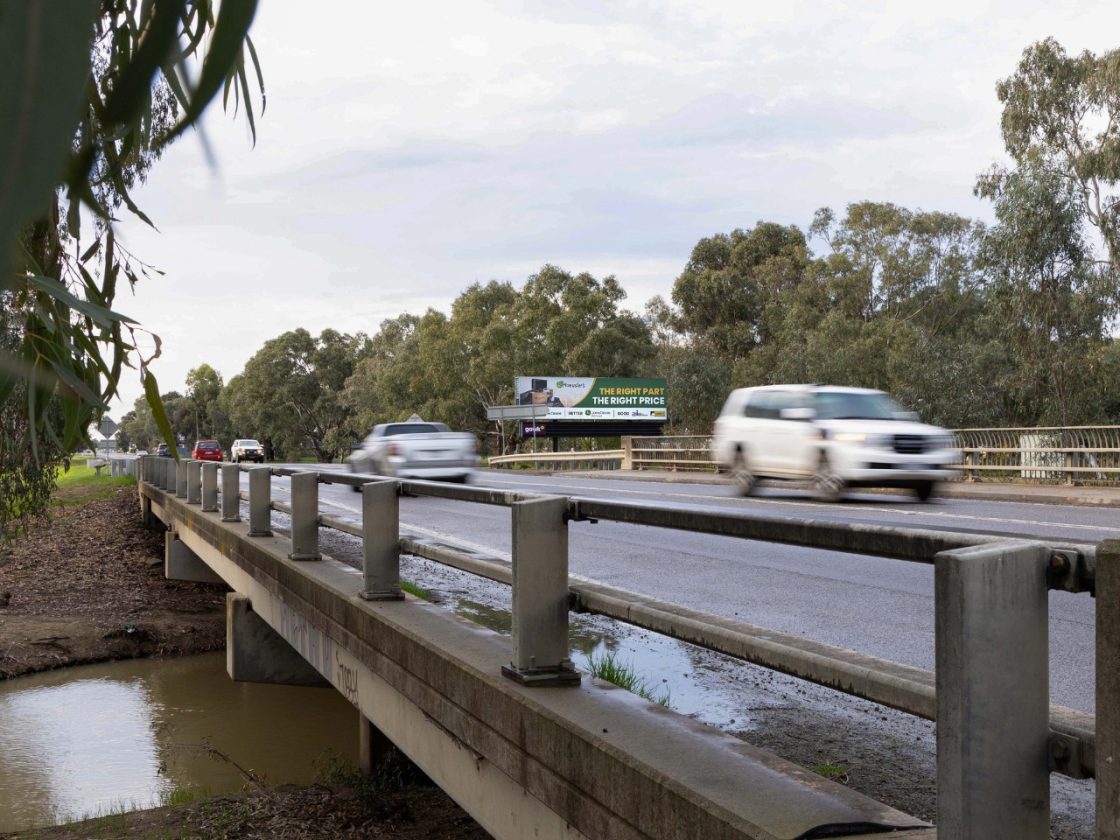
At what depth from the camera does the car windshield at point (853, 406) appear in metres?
17.4

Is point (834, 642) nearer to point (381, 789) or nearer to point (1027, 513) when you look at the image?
point (381, 789)

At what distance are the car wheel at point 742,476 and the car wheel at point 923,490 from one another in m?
2.52

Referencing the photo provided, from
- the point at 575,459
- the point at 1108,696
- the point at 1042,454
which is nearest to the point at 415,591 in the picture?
the point at 1108,696

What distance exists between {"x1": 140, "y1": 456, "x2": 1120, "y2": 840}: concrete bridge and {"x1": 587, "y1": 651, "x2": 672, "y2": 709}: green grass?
621 millimetres

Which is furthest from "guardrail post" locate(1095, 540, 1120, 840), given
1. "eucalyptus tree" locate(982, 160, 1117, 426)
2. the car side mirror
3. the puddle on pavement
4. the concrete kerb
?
"eucalyptus tree" locate(982, 160, 1117, 426)

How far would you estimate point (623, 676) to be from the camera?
552 centimetres

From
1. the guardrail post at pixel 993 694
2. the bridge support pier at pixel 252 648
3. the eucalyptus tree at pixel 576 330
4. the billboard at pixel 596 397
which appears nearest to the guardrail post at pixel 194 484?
the bridge support pier at pixel 252 648

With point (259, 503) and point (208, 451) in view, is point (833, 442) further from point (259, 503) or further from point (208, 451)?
point (208, 451)

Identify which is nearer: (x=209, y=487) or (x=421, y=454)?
(x=209, y=487)

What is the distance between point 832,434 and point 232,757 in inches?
378

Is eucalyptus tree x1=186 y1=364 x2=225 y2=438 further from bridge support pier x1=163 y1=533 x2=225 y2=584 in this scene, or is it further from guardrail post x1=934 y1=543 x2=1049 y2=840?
guardrail post x1=934 y1=543 x2=1049 y2=840

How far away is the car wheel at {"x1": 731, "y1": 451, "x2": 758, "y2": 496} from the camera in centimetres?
1902

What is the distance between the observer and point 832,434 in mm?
17125

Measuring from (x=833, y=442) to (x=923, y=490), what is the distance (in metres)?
2.06
